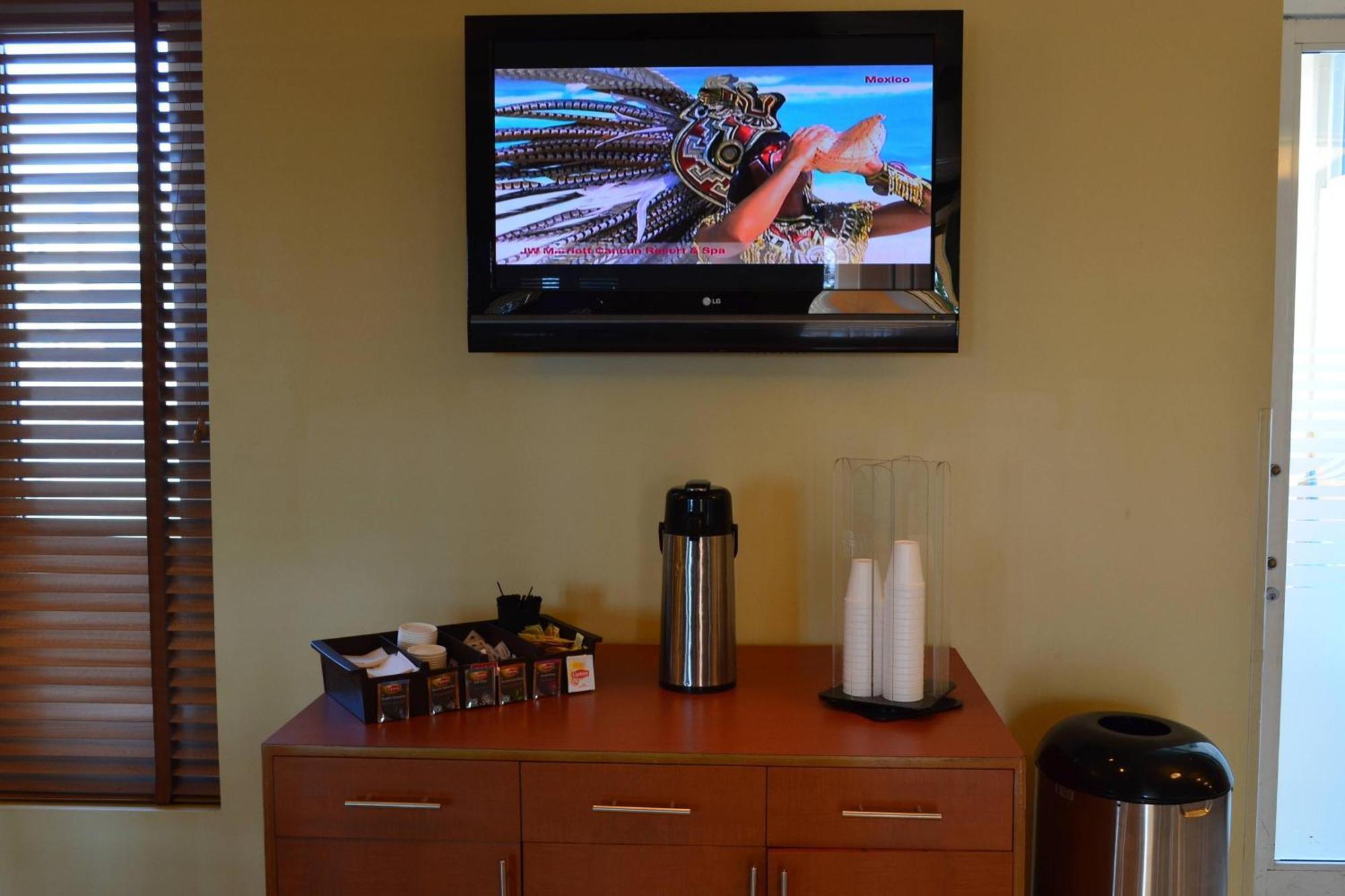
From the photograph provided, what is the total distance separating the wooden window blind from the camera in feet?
7.82

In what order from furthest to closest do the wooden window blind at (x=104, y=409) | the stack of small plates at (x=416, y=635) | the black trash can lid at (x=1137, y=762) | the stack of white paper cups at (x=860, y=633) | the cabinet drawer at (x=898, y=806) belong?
the wooden window blind at (x=104, y=409) → the stack of small plates at (x=416, y=635) → the stack of white paper cups at (x=860, y=633) → the black trash can lid at (x=1137, y=762) → the cabinet drawer at (x=898, y=806)

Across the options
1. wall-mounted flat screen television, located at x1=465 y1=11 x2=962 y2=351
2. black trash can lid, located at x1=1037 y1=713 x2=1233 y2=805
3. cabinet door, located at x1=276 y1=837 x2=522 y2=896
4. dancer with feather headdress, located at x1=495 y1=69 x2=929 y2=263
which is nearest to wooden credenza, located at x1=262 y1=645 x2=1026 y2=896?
cabinet door, located at x1=276 y1=837 x2=522 y2=896

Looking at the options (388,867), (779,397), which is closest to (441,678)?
(388,867)

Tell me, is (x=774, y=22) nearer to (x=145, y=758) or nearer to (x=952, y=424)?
(x=952, y=424)

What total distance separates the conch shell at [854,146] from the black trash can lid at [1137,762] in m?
1.18

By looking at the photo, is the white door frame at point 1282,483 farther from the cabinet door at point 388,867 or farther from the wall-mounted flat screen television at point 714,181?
the cabinet door at point 388,867

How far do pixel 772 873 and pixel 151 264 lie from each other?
192 cm

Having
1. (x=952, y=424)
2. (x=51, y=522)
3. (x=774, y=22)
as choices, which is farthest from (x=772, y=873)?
(x=51, y=522)

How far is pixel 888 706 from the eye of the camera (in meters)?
1.80

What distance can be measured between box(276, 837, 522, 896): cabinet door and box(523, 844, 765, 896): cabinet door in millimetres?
50

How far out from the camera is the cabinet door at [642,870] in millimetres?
1665

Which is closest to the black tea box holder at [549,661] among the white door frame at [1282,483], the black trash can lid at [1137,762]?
the black trash can lid at [1137,762]

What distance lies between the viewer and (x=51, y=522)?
8.07 ft

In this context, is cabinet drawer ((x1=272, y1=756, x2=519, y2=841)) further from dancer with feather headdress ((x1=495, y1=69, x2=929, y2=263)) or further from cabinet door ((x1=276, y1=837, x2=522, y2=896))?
dancer with feather headdress ((x1=495, y1=69, x2=929, y2=263))
